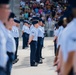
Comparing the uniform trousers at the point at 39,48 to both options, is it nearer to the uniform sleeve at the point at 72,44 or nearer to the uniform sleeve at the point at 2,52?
the uniform sleeve at the point at 2,52

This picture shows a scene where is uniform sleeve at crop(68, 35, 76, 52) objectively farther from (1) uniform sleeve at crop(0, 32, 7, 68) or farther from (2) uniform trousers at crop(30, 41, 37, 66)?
(2) uniform trousers at crop(30, 41, 37, 66)

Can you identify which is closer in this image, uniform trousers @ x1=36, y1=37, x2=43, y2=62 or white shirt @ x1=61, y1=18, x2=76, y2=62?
white shirt @ x1=61, y1=18, x2=76, y2=62

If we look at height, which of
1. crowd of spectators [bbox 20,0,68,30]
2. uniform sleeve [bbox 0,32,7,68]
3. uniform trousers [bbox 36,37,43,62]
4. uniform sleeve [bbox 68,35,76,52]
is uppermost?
uniform sleeve [bbox 68,35,76,52]

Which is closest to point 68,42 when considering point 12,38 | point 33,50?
point 12,38

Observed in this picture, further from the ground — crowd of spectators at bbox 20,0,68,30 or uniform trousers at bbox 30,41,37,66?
crowd of spectators at bbox 20,0,68,30

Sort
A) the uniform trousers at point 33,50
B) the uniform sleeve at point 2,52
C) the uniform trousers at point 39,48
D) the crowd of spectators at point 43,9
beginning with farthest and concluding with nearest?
the crowd of spectators at point 43,9
the uniform trousers at point 39,48
the uniform trousers at point 33,50
the uniform sleeve at point 2,52

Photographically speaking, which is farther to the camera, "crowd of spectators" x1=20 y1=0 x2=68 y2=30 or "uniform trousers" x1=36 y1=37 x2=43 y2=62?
"crowd of spectators" x1=20 y1=0 x2=68 y2=30

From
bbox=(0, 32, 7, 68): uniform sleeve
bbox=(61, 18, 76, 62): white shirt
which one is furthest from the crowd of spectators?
bbox=(61, 18, 76, 62): white shirt

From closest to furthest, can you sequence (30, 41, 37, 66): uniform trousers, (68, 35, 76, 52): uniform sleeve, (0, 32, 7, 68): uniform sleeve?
1. (68, 35, 76, 52): uniform sleeve
2. (0, 32, 7, 68): uniform sleeve
3. (30, 41, 37, 66): uniform trousers

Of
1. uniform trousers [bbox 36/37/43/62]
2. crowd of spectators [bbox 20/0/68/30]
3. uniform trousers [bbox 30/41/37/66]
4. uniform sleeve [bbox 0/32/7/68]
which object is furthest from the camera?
crowd of spectators [bbox 20/0/68/30]

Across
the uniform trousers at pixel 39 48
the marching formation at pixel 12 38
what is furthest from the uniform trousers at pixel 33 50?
the uniform trousers at pixel 39 48

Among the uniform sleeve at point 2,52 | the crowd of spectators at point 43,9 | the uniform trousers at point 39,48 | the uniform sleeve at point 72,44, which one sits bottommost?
the uniform trousers at point 39,48

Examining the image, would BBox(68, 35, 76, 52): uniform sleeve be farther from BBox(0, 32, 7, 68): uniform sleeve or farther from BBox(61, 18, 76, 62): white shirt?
BBox(0, 32, 7, 68): uniform sleeve

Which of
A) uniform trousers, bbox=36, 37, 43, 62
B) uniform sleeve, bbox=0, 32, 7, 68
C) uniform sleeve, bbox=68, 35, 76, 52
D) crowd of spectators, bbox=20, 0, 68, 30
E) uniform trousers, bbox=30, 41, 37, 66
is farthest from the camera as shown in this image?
crowd of spectators, bbox=20, 0, 68, 30
